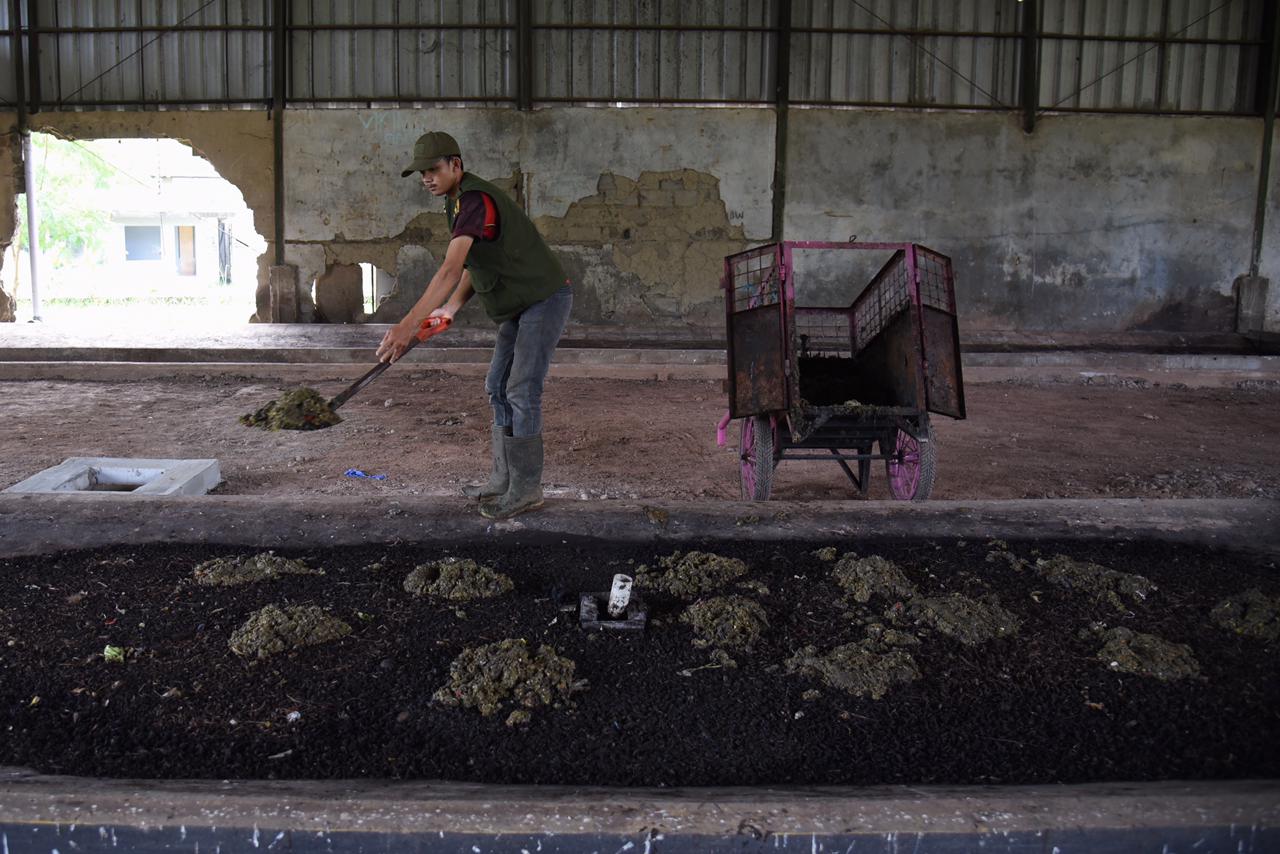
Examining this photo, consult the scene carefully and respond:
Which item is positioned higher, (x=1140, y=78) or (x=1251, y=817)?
(x=1140, y=78)

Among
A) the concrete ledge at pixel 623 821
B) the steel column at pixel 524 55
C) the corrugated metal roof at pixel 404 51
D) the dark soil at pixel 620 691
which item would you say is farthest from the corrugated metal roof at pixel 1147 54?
the concrete ledge at pixel 623 821

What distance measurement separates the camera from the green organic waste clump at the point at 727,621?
253 cm

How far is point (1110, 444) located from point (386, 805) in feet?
18.7

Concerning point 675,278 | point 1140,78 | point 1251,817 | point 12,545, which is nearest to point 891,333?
point 1251,817

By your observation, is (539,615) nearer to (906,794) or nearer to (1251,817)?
(906,794)

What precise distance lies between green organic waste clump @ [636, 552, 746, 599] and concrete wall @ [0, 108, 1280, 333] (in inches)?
351

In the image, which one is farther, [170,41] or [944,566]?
[170,41]

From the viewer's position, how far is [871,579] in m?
2.86

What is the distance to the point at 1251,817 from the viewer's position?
1.81m

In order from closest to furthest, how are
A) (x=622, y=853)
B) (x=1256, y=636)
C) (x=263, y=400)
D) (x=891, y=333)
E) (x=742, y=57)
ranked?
(x=622, y=853)
(x=1256, y=636)
(x=891, y=333)
(x=263, y=400)
(x=742, y=57)

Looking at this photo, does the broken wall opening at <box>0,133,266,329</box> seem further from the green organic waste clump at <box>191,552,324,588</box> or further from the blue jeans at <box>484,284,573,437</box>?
the green organic waste clump at <box>191,552,324,588</box>

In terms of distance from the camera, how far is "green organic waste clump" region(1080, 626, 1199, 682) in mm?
2383

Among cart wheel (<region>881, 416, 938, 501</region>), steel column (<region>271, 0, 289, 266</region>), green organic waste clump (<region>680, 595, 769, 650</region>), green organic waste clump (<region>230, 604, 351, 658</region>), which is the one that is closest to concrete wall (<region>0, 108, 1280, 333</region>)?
steel column (<region>271, 0, 289, 266</region>)

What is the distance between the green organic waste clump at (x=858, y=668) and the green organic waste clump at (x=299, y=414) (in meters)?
2.74
